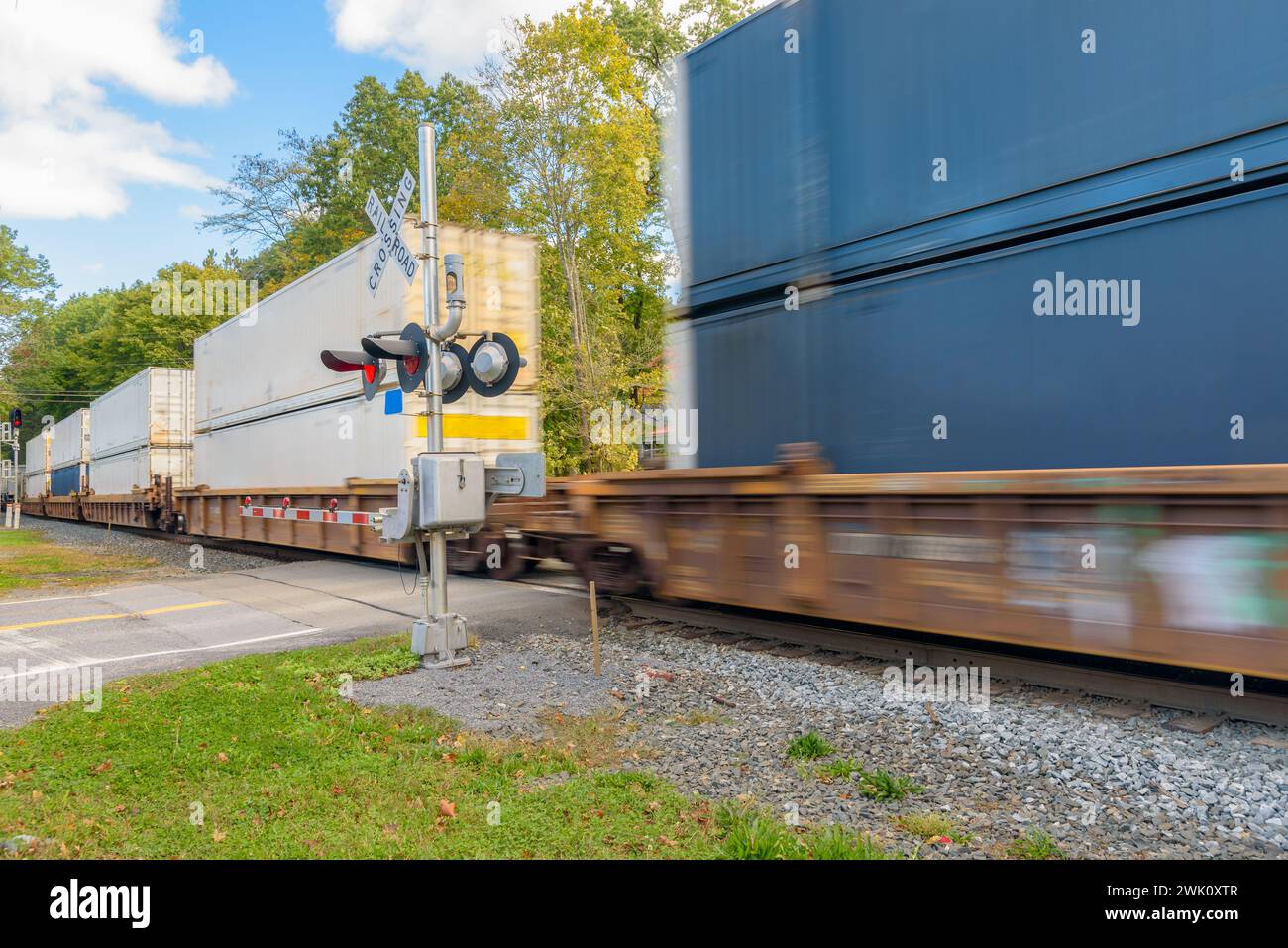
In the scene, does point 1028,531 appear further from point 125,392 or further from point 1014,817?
point 125,392

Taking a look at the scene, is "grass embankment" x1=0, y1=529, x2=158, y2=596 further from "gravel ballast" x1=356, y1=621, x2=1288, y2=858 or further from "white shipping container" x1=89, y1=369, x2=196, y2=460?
"gravel ballast" x1=356, y1=621, x2=1288, y2=858

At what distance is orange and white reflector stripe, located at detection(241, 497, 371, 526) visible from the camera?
35.7 feet

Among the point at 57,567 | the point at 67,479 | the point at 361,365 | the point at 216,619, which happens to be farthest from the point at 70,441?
the point at 361,365

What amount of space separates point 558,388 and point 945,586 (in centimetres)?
1920

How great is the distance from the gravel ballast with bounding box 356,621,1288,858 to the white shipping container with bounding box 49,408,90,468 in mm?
29992

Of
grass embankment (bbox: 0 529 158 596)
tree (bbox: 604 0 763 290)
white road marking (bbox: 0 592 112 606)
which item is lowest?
white road marking (bbox: 0 592 112 606)

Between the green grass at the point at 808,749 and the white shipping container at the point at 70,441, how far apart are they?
32096 mm

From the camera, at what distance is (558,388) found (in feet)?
76.2

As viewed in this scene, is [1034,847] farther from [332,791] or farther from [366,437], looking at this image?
[366,437]

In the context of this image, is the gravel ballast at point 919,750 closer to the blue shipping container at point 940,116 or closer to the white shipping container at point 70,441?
the blue shipping container at point 940,116

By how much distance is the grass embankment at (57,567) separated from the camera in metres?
11.1

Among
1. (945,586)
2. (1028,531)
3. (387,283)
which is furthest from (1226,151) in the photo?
(387,283)

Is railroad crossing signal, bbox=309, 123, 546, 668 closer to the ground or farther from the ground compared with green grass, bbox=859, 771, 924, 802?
farther from the ground

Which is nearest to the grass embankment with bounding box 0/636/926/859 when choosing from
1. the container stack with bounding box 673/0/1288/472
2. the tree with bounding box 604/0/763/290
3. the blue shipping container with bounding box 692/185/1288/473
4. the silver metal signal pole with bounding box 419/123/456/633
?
the silver metal signal pole with bounding box 419/123/456/633
